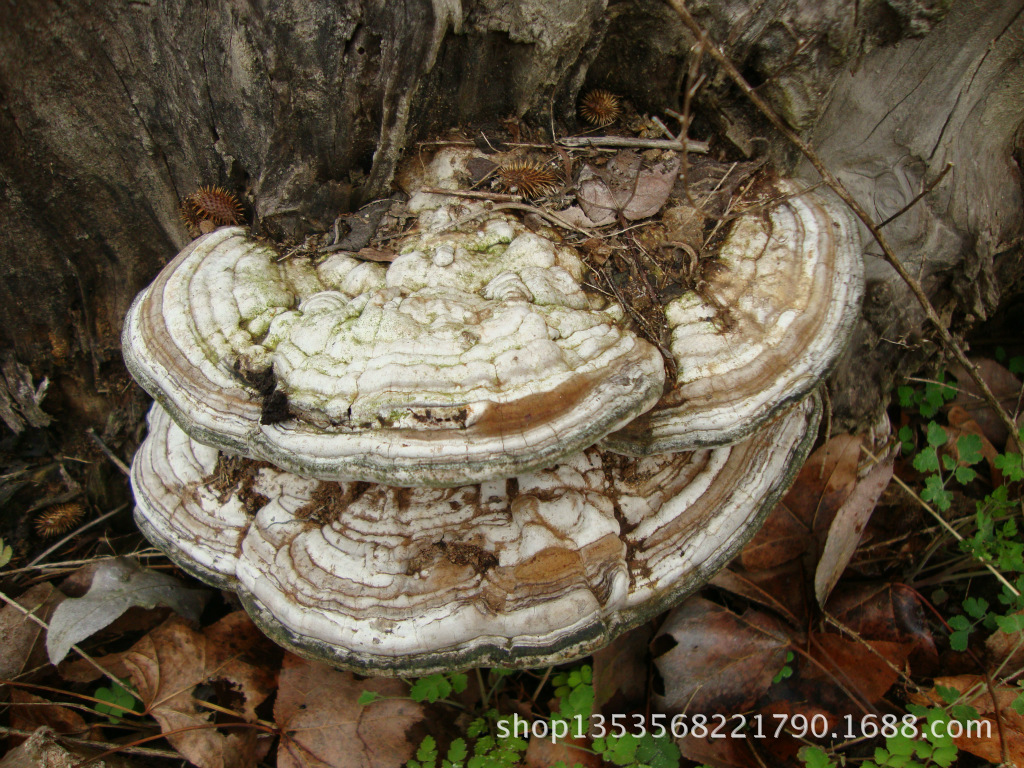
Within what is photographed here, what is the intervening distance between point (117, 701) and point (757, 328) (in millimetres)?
3525

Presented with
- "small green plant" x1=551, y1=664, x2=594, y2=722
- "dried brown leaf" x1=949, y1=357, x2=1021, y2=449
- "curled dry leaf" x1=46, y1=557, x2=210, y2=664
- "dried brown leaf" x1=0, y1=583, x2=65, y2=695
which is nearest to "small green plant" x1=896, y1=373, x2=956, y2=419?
"dried brown leaf" x1=949, y1=357, x2=1021, y2=449

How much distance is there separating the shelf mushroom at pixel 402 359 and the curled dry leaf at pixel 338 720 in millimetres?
1589

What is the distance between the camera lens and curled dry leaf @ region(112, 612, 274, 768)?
2.87 meters

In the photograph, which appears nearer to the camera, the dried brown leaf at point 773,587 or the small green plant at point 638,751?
the small green plant at point 638,751

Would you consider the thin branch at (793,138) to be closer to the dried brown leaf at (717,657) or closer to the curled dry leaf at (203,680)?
the dried brown leaf at (717,657)

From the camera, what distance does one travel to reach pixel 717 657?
298 centimetres

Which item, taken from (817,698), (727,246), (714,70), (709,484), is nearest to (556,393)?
(709,484)

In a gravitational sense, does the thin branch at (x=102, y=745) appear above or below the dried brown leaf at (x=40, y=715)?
above

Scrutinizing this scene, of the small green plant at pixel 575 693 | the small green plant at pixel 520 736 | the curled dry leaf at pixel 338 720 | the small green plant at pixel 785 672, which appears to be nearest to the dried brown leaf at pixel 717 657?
the small green plant at pixel 785 672

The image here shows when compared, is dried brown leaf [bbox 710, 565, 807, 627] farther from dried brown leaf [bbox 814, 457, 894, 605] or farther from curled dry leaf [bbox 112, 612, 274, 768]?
curled dry leaf [bbox 112, 612, 274, 768]

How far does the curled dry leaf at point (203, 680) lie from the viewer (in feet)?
9.42

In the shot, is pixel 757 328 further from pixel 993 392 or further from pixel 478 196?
pixel 993 392

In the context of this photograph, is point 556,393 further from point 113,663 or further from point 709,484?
point 113,663

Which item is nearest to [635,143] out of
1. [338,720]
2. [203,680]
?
[338,720]
